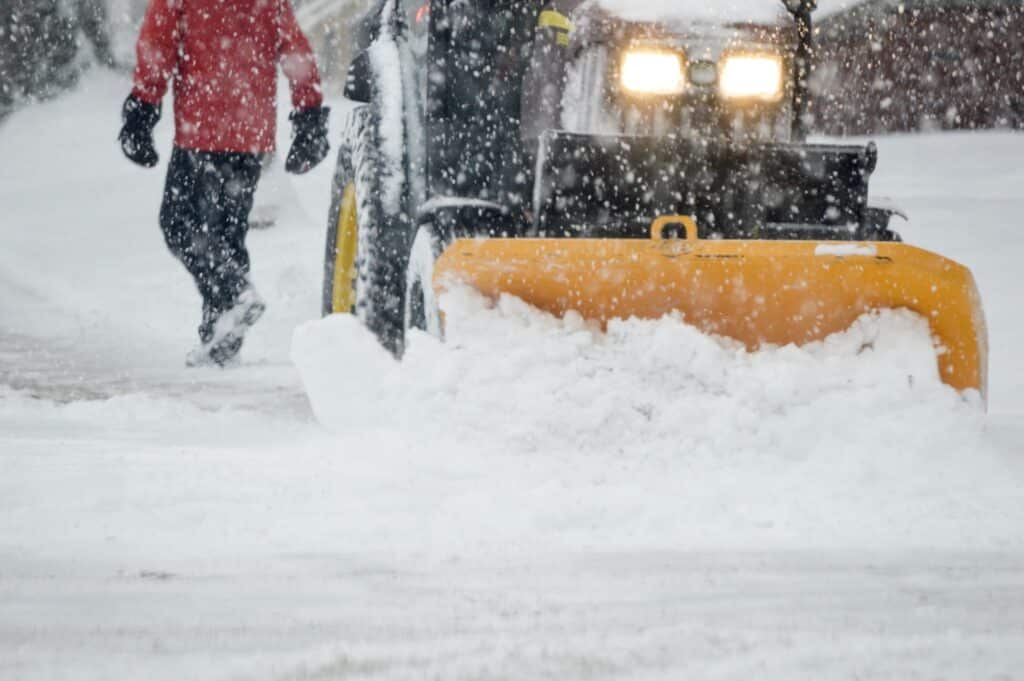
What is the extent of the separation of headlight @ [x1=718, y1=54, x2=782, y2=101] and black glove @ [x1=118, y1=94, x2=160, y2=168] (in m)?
2.25

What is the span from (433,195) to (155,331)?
255 cm

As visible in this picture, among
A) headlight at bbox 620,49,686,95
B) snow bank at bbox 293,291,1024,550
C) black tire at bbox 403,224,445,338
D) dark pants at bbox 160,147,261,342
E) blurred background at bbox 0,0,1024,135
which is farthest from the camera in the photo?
blurred background at bbox 0,0,1024,135

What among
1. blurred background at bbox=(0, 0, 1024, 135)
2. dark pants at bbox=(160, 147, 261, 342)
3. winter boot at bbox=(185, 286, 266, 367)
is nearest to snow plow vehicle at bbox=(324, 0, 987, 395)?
dark pants at bbox=(160, 147, 261, 342)

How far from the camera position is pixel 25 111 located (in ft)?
33.4

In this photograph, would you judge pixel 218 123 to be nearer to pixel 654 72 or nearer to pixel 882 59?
pixel 654 72

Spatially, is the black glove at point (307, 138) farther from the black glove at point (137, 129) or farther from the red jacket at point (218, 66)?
the black glove at point (137, 129)

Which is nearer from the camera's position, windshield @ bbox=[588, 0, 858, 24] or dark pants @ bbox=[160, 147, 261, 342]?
windshield @ bbox=[588, 0, 858, 24]

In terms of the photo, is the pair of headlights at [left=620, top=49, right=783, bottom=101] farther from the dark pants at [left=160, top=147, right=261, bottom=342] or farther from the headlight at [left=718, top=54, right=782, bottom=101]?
the dark pants at [left=160, top=147, right=261, bottom=342]

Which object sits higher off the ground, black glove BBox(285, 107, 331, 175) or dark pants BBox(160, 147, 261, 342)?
black glove BBox(285, 107, 331, 175)

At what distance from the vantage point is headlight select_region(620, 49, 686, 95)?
307cm

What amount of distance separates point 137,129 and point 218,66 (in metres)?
0.40

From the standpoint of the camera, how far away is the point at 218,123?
4.29 metres

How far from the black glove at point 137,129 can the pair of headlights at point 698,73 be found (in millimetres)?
2054

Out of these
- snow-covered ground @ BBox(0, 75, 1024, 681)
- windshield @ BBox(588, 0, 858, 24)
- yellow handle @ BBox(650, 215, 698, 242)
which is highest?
windshield @ BBox(588, 0, 858, 24)
